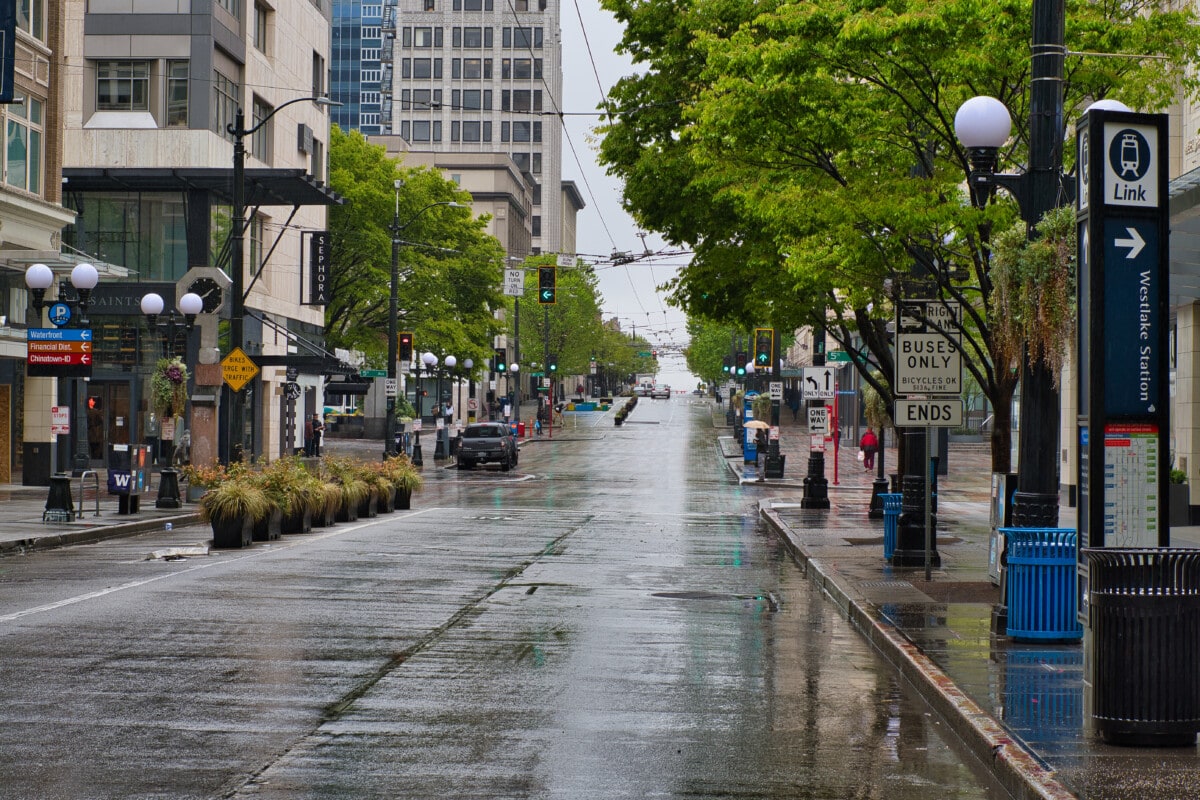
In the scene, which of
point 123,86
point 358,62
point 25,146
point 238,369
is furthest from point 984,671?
point 358,62

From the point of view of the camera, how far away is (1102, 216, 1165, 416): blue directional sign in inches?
364

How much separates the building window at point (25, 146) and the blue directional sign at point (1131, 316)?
33.0 m

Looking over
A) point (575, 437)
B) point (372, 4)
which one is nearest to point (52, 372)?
point (575, 437)

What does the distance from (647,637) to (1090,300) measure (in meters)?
5.86

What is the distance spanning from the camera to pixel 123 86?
160ft

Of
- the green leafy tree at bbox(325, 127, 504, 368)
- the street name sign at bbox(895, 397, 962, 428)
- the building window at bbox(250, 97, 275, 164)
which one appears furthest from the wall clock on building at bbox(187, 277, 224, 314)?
the green leafy tree at bbox(325, 127, 504, 368)

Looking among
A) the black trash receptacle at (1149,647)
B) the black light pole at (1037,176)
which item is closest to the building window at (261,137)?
the black light pole at (1037,176)

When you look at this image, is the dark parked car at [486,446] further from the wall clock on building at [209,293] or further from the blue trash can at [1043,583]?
the blue trash can at [1043,583]

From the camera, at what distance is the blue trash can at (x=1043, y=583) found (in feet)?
40.9

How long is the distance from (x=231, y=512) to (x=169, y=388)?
20264 mm

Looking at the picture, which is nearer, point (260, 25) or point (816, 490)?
point (816, 490)

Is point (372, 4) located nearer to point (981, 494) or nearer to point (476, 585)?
point (981, 494)

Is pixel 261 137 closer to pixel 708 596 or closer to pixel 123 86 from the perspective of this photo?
pixel 123 86

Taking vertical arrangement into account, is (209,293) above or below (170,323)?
above
